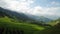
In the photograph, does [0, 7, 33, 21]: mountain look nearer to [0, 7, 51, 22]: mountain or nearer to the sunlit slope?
[0, 7, 51, 22]: mountain

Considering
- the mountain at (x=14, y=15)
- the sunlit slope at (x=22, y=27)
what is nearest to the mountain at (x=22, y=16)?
the mountain at (x=14, y=15)

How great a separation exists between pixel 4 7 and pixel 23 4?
0.55 m

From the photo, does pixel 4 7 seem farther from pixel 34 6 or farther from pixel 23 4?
pixel 34 6

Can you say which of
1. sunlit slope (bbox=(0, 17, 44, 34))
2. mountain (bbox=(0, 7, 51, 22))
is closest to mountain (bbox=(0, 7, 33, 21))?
mountain (bbox=(0, 7, 51, 22))

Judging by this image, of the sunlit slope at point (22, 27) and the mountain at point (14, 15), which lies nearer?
the sunlit slope at point (22, 27)

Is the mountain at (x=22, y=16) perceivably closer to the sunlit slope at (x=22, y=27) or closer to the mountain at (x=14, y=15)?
the mountain at (x=14, y=15)

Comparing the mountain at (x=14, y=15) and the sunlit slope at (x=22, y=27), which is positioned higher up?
the mountain at (x=14, y=15)

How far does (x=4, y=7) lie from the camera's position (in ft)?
16.3

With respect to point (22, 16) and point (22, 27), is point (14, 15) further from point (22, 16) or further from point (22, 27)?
point (22, 27)

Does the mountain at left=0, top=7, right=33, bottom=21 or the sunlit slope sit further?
the mountain at left=0, top=7, right=33, bottom=21

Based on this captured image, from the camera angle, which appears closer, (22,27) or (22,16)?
(22,27)

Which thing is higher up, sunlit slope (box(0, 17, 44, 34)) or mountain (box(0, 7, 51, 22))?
mountain (box(0, 7, 51, 22))

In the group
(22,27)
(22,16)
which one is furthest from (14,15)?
(22,27)

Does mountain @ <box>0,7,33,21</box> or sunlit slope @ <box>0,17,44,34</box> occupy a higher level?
mountain @ <box>0,7,33,21</box>
